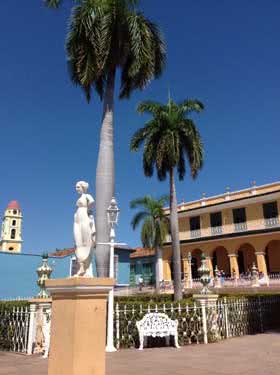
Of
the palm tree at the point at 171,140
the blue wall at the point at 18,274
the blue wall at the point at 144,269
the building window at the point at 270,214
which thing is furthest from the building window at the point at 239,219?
the blue wall at the point at 18,274

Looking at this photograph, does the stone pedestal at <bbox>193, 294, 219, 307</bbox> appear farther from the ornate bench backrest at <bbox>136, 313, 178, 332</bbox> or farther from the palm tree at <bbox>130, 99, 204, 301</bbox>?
the palm tree at <bbox>130, 99, 204, 301</bbox>

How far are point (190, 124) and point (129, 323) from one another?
457 inches

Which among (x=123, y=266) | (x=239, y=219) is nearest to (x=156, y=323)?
(x=123, y=266)

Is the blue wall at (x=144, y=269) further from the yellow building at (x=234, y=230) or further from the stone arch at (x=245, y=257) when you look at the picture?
the stone arch at (x=245, y=257)

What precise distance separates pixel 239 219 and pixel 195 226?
470 cm

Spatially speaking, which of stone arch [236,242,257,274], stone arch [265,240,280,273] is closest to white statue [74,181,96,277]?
stone arch [265,240,280,273]

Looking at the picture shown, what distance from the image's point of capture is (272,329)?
13.5m

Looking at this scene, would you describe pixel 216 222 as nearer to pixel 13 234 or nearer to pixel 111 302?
pixel 111 302

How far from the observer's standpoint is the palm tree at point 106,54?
1330cm

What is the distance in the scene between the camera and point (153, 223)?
30.4m

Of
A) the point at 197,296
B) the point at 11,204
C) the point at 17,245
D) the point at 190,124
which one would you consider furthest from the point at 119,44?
the point at 11,204

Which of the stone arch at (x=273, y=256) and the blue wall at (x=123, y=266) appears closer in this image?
the blue wall at (x=123, y=266)

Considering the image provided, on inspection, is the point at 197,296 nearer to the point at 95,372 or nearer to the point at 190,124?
the point at 95,372

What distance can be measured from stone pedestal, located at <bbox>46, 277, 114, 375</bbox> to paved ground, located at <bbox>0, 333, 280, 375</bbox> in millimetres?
2978
